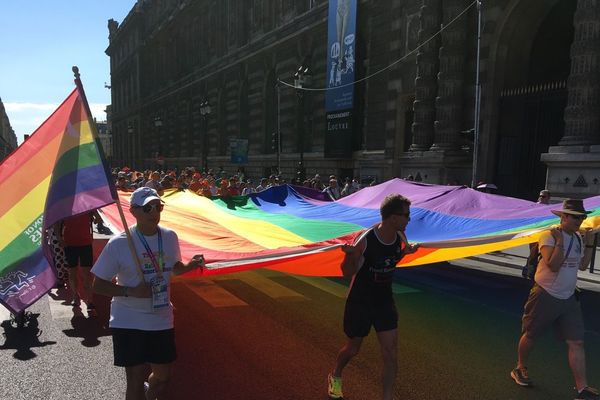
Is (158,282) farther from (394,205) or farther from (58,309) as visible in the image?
(58,309)

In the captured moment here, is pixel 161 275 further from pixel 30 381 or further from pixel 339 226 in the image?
pixel 339 226

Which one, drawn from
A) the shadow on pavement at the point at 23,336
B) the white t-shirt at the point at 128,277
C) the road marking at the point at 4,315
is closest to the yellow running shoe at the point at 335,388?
the white t-shirt at the point at 128,277

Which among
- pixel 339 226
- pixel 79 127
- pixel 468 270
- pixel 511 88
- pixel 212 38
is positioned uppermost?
pixel 212 38

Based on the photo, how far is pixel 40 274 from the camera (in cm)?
361

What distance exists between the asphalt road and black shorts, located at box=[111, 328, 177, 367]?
3.76 feet

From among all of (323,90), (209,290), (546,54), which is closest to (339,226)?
(209,290)

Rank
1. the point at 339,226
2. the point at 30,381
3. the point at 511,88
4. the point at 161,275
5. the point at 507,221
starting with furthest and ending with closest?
the point at 511,88, the point at 339,226, the point at 507,221, the point at 30,381, the point at 161,275

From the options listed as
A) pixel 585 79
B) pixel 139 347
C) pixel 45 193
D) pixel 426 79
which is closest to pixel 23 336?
pixel 45 193

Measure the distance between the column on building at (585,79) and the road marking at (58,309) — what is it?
13909 millimetres

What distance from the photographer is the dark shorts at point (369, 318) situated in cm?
367

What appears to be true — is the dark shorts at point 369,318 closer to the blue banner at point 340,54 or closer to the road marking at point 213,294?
the road marking at point 213,294

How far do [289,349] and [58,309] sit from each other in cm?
362

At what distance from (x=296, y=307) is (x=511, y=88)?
15.0 metres

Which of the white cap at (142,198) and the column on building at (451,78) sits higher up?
the column on building at (451,78)
